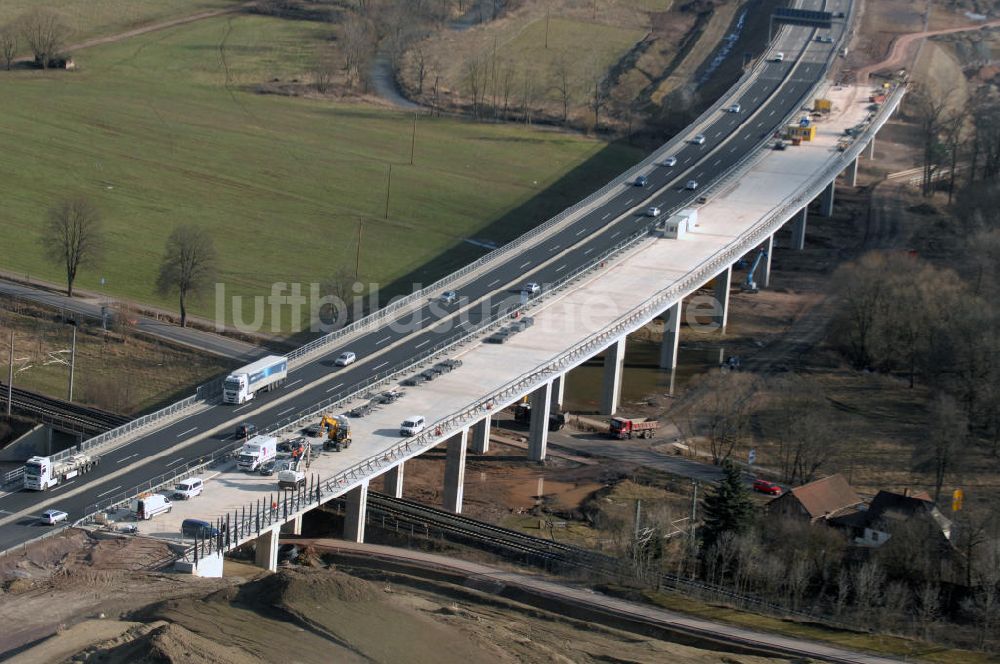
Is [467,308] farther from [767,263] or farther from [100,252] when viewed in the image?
[767,263]

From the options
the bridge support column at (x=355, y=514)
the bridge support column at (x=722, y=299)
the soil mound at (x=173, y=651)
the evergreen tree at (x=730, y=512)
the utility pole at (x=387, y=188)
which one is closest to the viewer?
the soil mound at (x=173, y=651)

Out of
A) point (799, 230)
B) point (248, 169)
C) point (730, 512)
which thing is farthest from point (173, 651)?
point (799, 230)

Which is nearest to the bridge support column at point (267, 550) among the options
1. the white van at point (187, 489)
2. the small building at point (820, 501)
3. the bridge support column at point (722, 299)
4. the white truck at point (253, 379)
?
the white van at point (187, 489)

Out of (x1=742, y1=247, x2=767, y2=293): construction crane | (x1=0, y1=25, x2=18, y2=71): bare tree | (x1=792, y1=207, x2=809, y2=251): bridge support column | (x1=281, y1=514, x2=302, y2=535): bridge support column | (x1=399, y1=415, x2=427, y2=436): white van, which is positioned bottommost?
(x1=281, y1=514, x2=302, y2=535): bridge support column

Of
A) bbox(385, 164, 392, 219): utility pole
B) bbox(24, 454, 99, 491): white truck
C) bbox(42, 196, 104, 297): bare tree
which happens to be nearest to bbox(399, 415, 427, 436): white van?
bbox(24, 454, 99, 491): white truck

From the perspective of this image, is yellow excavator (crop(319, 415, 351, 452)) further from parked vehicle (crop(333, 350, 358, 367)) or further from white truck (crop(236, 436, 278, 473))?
parked vehicle (crop(333, 350, 358, 367))

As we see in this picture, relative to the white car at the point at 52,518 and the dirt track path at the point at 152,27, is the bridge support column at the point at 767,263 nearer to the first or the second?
the white car at the point at 52,518
